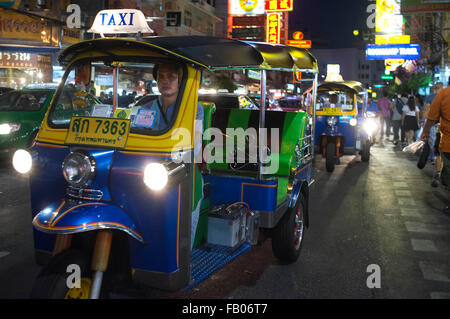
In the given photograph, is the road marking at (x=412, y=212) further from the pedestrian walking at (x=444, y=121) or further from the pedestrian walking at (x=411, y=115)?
the pedestrian walking at (x=411, y=115)

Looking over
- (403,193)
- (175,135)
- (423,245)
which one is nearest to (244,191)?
(175,135)

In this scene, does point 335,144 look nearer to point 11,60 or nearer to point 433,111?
point 433,111

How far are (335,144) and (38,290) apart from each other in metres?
10.1

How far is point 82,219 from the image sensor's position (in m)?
2.96

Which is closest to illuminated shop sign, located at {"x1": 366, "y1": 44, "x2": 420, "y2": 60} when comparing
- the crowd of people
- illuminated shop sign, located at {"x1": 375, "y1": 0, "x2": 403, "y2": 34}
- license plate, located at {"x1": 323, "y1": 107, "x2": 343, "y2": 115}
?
illuminated shop sign, located at {"x1": 375, "y1": 0, "x2": 403, "y2": 34}

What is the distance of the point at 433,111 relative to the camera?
6680 millimetres

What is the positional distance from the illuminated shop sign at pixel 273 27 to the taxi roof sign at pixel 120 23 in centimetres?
2482

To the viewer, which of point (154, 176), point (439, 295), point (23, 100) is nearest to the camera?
point (154, 176)

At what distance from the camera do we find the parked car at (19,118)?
10.3 metres

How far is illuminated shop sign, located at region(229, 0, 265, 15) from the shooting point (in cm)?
3728

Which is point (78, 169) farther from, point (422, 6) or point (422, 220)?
point (422, 6)

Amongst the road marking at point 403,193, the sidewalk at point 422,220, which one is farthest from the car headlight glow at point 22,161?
the road marking at point 403,193

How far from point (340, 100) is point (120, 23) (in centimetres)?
633

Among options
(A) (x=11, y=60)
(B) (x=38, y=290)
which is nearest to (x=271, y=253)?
(B) (x=38, y=290)
